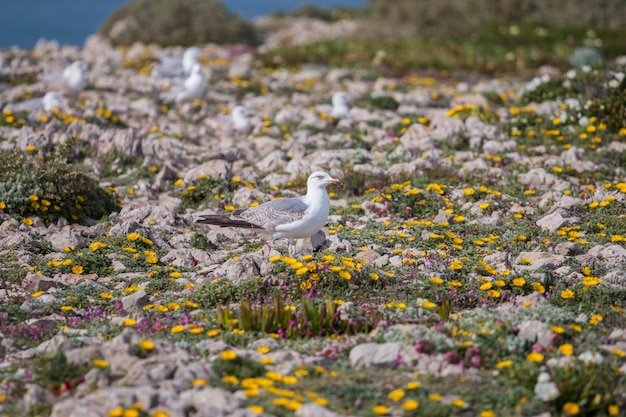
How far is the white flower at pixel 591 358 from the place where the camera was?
565 centimetres

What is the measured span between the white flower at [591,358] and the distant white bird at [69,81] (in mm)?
12610

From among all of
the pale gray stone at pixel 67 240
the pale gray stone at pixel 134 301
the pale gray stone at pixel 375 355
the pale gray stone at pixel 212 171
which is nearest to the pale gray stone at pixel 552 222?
the pale gray stone at pixel 375 355

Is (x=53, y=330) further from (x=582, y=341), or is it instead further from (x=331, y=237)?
(x=582, y=341)

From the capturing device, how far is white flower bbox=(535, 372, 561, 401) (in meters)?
5.25

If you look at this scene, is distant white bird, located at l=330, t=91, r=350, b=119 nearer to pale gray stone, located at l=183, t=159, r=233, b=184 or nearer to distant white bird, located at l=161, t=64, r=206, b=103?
distant white bird, located at l=161, t=64, r=206, b=103

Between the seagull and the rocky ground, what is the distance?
320 millimetres

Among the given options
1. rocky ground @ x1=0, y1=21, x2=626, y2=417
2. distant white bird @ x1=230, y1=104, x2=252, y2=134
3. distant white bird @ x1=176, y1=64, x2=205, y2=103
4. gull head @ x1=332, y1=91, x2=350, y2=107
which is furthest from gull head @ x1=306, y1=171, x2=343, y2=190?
distant white bird @ x1=176, y1=64, x2=205, y2=103

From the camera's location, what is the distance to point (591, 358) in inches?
224

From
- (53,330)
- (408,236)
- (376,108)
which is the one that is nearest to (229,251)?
(408,236)

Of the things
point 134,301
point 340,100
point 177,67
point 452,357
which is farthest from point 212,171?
point 177,67

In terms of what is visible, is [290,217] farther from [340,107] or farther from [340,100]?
[340,100]

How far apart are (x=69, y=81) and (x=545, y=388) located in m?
13.0

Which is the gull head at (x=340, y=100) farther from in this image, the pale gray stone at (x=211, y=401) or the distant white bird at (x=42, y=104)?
the pale gray stone at (x=211, y=401)

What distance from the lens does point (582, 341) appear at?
6.14 meters
